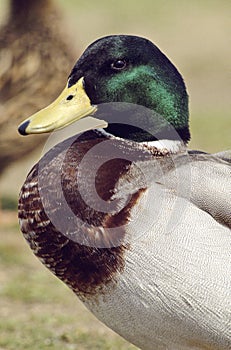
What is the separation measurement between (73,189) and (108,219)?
Answer: 0.17 m

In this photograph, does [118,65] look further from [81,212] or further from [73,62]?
[73,62]

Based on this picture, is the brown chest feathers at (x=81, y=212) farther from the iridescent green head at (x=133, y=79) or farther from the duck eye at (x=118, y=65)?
the duck eye at (x=118, y=65)

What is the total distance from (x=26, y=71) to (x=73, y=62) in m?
0.52

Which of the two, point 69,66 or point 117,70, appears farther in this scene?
point 69,66

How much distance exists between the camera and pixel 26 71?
5938 millimetres

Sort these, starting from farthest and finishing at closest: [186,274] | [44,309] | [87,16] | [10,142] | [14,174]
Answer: [87,16]
[14,174]
[10,142]
[44,309]
[186,274]

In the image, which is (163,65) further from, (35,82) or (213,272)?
(35,82)

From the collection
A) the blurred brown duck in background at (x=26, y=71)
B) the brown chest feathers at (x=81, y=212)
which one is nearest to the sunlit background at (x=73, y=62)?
the blurred brown duck in background at (x=26, y=71)

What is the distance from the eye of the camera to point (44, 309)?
464cm

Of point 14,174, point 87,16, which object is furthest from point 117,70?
point 87,16

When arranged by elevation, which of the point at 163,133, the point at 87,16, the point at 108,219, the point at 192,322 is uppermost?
the point at 87,16

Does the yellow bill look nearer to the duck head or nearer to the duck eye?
the duck head

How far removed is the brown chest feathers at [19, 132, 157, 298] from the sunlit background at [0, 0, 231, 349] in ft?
2.90

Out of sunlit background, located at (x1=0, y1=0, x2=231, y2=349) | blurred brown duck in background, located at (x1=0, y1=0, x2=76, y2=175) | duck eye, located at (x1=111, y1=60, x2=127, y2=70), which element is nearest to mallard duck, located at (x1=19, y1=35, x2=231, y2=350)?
duck eye, located at (x1=111, y1=60, x2=127, y2=70)
